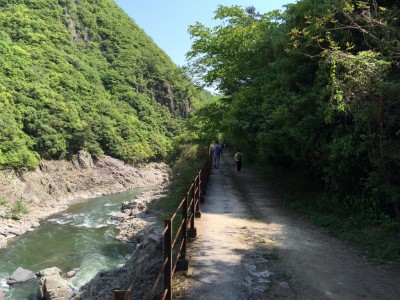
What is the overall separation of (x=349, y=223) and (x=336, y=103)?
10.6 feet

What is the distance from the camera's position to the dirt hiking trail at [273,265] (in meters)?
5.73

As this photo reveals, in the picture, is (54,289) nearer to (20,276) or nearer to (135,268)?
(20,276)

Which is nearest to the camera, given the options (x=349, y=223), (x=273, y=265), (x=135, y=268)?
(x=273, y=265)

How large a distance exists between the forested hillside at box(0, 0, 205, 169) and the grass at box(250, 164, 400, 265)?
12472 mm

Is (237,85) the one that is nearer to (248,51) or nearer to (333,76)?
(248,51)

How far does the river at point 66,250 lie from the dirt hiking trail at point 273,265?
9.57m

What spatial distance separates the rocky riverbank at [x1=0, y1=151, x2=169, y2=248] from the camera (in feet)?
89.7

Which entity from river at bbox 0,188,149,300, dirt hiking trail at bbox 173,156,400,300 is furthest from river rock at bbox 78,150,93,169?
dirt hiking trail at bbox 173,156,400,300

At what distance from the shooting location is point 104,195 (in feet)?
134

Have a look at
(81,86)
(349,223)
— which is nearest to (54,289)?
(349,223)

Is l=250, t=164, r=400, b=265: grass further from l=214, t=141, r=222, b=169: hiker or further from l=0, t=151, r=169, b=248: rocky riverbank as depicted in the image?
l=0, t=151, r=169, b=248: rocky riverbank

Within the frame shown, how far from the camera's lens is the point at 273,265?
6871 millimetres

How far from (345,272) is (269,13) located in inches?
645

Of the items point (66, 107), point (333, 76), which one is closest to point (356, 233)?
point (333, 76)
